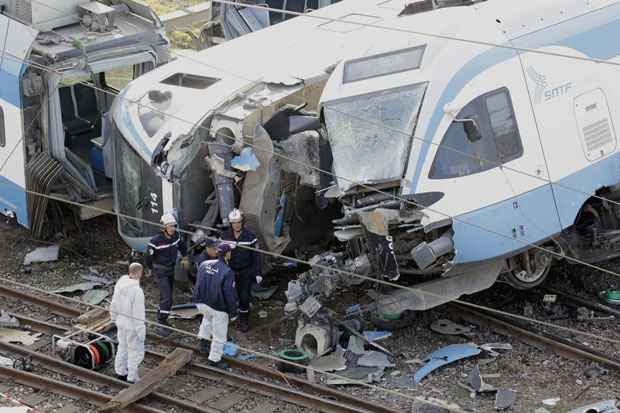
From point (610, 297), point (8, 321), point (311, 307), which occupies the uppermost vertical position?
point (311, 307)

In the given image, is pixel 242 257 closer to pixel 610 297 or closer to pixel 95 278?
pixel 95 278

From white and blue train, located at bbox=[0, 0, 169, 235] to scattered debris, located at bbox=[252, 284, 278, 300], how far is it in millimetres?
2487

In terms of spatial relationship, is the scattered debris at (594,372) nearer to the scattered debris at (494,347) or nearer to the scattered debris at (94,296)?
the scattered debris at (494,347)

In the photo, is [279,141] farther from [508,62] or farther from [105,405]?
[105,405]

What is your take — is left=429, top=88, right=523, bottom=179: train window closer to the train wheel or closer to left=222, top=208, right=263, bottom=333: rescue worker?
the train wheel

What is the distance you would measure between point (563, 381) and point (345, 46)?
16.5 ft

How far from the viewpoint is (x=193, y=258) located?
50.0ft

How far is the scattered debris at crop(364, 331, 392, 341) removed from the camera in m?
14.7

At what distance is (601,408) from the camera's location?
1297 cm

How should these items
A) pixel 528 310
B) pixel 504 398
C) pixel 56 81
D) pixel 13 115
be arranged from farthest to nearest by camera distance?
pixel 13 115, pixel 56 81, pixel 528 310, pixel 504 398

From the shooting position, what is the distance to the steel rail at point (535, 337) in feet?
46.0

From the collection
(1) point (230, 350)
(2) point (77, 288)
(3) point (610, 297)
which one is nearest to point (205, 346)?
(1) point (230, 350)

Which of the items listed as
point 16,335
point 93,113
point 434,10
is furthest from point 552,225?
point 93,113

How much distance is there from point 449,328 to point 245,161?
301 centimetres
